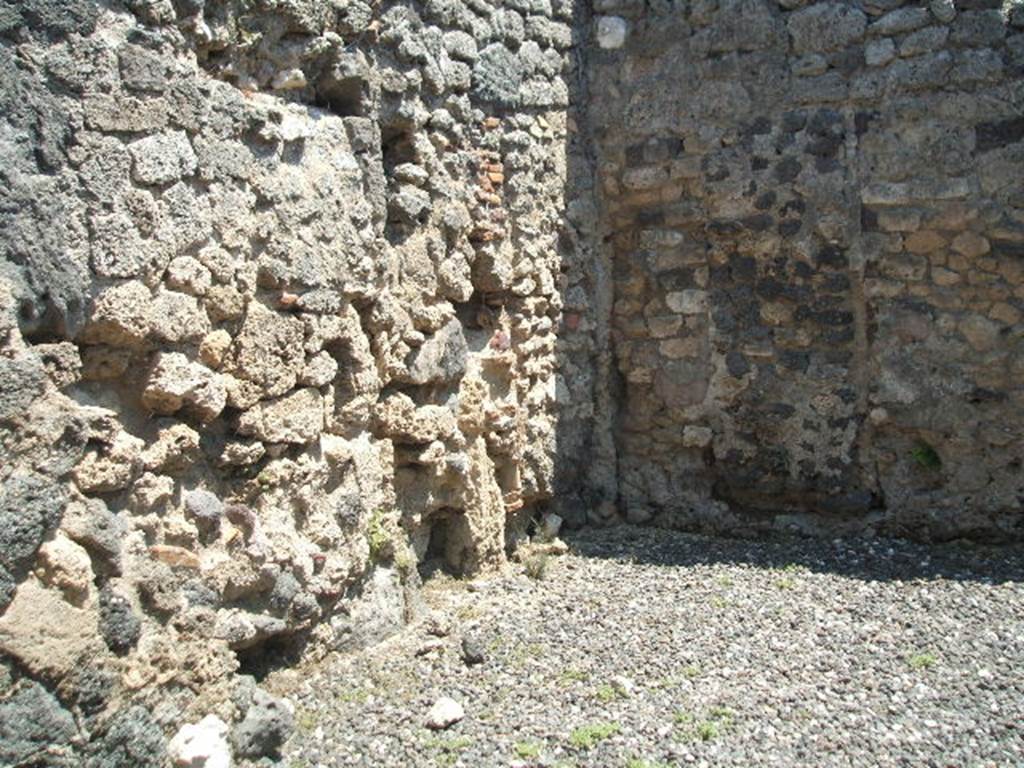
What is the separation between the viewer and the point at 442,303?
4812 millimetres

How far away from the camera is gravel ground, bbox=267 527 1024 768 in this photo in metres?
3.53

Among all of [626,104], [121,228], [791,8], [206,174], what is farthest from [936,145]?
[121,228]

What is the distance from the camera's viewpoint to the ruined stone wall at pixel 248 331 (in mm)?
2850

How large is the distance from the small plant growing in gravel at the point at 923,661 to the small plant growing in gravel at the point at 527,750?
139cm

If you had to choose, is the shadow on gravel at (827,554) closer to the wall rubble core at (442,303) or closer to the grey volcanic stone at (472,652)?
the wall rubble core at (442,303)

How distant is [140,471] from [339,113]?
161 centimetres

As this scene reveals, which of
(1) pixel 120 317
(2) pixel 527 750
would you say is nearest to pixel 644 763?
(2) pixel 527 750

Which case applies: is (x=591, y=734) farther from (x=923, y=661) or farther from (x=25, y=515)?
(x=25, y=515)

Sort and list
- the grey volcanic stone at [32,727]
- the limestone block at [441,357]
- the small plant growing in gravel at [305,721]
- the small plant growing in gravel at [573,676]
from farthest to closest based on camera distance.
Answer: the limestone block at [441,357]
the small plant growing in gravel at [573,676]
the small plant growing in gravel at [305,721]
the grey volcanic stone at [32,727]

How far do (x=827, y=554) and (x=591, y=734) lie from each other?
2.20 m

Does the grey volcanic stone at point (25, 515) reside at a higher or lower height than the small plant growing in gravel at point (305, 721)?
higher

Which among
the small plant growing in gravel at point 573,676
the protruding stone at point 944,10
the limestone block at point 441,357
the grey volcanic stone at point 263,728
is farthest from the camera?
the protruding stone at point 944,10

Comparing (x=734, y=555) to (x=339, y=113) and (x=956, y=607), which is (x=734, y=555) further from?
(x=339, y=113)

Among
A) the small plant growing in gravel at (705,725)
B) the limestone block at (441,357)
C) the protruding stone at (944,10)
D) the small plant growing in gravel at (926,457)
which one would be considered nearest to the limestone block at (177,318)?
the limestone block at (441,357)
